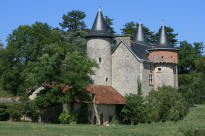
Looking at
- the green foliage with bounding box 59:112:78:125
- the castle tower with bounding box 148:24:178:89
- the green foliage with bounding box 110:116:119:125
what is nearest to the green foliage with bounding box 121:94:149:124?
the green foliage with bounding box 110:116:119:125

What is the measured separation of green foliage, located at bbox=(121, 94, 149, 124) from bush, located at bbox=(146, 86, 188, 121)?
92 cm

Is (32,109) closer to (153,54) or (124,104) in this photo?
(124,104)

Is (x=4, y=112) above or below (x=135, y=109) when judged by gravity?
below

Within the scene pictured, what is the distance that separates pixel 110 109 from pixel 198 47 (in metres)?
36.0

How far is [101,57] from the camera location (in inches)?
1822

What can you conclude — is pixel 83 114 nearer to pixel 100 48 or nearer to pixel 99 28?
pixel 100 48

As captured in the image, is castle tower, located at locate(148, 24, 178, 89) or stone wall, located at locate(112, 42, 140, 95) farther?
castle tower, located at locate(148, 24, 178, 89)

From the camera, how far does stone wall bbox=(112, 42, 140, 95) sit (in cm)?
4547

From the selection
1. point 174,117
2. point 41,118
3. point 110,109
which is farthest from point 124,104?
point 41,118

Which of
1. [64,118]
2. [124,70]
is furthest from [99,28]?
[64,118]

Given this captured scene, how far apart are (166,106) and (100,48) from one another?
1013cm

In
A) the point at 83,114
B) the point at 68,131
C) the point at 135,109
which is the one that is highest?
the point at 135,109

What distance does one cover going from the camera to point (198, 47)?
73.5 m

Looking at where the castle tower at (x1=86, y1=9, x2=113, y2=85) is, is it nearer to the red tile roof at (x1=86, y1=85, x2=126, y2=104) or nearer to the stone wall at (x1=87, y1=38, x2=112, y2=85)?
the stone wall at (x1=87, y1=38, x2=112, y2=85)
